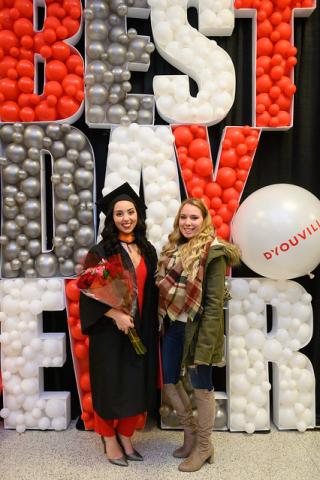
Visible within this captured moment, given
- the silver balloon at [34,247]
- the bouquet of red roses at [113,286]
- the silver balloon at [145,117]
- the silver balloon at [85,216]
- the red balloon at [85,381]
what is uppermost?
the silver balloon at [145,117]

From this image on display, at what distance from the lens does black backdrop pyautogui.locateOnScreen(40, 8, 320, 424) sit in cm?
297

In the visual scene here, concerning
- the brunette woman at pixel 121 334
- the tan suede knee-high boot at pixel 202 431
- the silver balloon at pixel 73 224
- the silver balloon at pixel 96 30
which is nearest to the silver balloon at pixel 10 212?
the silver balloon at pixel 73 224

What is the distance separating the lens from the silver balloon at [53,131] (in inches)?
110

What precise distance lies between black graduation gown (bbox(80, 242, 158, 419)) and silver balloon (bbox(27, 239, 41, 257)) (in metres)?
0.58

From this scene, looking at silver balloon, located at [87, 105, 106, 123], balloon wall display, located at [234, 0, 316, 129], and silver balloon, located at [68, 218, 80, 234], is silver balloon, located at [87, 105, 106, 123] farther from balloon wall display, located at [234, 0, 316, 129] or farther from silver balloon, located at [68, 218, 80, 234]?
balloon wall display, located at [234, 0, 316, 129]

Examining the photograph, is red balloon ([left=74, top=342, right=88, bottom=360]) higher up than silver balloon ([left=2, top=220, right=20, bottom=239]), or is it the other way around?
silver balloon ([left=2, top=220, right=20, bottom=239])

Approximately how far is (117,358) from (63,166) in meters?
1.32

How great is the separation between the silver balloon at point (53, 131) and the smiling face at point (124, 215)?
2.49 feet

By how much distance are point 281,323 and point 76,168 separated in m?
1.77

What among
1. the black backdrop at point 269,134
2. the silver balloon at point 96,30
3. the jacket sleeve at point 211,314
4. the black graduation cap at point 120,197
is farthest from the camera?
the black backdrop at point 269,134

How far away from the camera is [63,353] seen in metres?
2.87

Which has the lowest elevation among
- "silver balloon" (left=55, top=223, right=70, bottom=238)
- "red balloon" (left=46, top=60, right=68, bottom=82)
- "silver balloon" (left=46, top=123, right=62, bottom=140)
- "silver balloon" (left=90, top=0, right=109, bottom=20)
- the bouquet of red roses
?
the bouquet of red roses

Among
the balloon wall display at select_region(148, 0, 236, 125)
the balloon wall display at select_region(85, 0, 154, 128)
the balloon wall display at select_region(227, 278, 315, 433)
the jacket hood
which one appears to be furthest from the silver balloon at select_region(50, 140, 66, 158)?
the balloon wall display at select_region(227, 278, 315, 433)

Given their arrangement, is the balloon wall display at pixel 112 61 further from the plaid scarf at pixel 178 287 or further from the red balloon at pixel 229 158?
the plaid scarf at pixel 178 287
